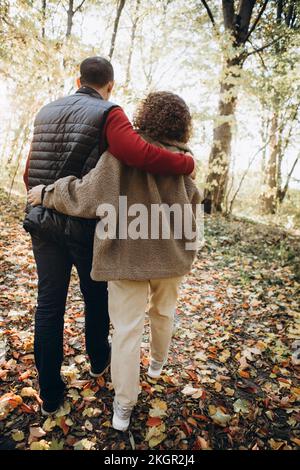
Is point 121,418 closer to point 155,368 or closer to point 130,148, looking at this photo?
point 155,368

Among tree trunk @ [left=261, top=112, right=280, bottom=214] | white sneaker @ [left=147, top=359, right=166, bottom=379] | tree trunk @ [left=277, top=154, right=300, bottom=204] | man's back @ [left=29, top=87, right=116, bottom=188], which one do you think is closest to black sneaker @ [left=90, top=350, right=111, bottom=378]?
white sneaker @ [left=147, top=359, right=166, bottom=379]

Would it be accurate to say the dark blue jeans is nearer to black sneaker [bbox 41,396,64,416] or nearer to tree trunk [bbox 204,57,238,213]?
black sneaker [bbox 41,396,64,416]

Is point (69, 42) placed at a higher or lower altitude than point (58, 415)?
higher

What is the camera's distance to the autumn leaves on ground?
2.07 m

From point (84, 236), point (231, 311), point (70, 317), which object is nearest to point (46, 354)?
point (84, 236)

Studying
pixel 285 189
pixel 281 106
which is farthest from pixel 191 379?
pixel 285 189

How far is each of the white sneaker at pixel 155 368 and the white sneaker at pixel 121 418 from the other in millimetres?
515

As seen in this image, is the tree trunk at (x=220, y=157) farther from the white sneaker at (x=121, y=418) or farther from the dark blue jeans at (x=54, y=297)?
the white sneaker at (x=121, y=418)

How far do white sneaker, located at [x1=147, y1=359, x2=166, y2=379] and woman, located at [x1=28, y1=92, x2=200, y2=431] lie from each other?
1.77 feet

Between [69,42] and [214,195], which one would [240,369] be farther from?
[214,195]

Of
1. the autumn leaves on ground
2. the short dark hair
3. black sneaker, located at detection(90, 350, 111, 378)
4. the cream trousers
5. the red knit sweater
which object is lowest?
the autumn leaves on ground

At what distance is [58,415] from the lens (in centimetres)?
214

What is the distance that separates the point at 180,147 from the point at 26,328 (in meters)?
2.34

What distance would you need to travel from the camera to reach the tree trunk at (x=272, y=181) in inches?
383
